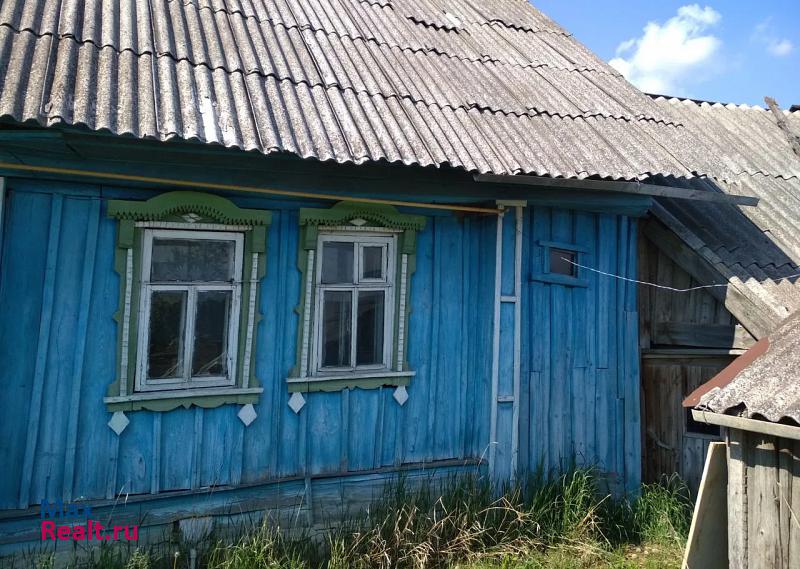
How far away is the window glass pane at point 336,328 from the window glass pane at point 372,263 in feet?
0.70

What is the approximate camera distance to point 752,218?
6547mm

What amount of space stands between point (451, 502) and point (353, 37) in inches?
156

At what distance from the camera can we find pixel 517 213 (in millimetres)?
5285

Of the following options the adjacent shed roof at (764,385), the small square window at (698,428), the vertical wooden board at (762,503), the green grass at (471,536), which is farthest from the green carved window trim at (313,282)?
the small square window at (698,428)

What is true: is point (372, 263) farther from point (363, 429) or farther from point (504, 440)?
point (504, 440)

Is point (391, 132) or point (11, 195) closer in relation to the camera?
point (11, 195)

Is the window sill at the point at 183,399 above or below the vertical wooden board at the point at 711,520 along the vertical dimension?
above

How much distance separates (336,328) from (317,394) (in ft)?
1.62

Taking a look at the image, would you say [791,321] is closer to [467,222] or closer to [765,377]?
[765,377]

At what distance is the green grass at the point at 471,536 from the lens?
4.08m

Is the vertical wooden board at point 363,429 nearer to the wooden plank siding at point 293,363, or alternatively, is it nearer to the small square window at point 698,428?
the wooden plank siding at point 293,363

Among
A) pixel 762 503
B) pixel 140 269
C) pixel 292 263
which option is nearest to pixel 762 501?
pixel 762 503

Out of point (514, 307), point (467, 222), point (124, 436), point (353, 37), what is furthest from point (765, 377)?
point (353, 37)

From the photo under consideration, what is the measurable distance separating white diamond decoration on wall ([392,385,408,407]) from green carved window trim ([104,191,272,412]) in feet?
3.33
